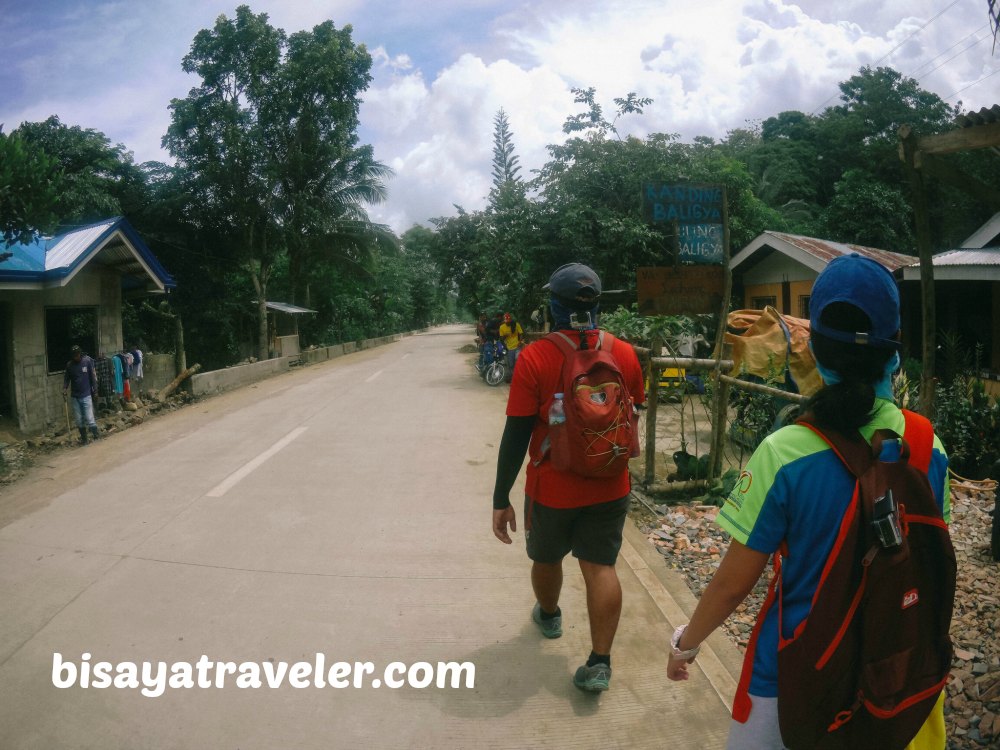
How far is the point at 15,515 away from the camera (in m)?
5.93

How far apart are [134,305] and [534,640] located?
22.6 m

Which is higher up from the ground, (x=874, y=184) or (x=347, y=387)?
(x=874, y=184)

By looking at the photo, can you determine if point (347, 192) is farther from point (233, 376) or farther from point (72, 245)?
point (72, 245)

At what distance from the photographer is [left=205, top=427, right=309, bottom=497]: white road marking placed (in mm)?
6344

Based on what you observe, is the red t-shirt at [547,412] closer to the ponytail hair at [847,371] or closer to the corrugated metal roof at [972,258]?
the ponytail hair at [847,371]

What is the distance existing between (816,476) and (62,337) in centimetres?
1561

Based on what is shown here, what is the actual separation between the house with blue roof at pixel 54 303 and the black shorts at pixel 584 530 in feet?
34.6

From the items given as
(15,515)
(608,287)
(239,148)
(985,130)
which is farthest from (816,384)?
(239,148)

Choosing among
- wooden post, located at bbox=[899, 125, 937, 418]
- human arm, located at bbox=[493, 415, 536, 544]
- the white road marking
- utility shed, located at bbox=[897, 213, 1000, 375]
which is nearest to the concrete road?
the white road marking

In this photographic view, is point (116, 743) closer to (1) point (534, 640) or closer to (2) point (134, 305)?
(1) point (534, 640)

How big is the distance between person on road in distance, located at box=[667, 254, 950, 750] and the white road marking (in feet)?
18.3

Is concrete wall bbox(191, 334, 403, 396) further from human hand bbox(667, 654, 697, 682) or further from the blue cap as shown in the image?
the blue cap

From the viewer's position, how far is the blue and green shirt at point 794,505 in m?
1.43

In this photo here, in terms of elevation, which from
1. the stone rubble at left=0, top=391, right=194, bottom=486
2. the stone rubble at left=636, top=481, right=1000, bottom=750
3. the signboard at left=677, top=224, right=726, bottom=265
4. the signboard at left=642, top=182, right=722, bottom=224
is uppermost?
the signboard at left=642, top=182, right=722, bottom=224
